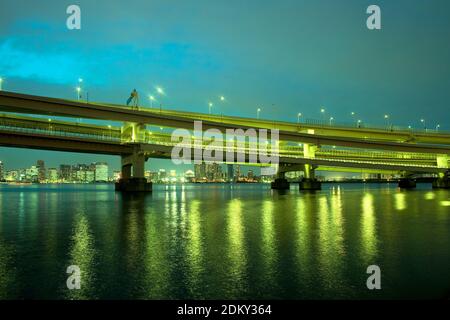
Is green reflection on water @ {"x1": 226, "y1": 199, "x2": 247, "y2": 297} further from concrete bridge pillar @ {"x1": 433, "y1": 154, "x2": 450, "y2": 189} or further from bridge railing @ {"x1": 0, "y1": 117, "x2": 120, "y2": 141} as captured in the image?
concrete bridge pillar @ {"x1": 433, "y1": 154, "x2": 450, "y2": 189}

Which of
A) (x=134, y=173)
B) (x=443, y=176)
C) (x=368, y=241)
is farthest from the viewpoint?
(x=443, y=176)

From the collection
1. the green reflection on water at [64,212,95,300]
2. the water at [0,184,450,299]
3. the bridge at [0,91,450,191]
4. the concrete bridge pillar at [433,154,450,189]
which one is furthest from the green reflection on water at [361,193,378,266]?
the concrete bridge pillar at [433,154,450,189]

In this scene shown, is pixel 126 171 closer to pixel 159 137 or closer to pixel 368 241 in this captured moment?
pixel 159 137

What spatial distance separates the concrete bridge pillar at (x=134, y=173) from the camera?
63.9m

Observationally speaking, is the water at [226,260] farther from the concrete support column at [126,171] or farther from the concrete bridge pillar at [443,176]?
the concrete bridge pillar at [443,176]

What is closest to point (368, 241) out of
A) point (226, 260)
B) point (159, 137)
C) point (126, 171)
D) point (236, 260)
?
point (236, 260)

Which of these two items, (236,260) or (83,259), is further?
(83,259)

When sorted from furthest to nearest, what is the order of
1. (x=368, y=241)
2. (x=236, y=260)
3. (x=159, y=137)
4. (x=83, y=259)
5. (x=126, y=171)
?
(x=159, y=137), (x=126, y=171), (x=368, y=241), (x=83, y=259), (x=236, y=260)

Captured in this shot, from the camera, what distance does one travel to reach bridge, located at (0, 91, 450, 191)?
56.7m

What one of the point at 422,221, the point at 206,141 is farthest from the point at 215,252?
the point at 206,141

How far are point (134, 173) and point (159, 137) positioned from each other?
1852 centimetres

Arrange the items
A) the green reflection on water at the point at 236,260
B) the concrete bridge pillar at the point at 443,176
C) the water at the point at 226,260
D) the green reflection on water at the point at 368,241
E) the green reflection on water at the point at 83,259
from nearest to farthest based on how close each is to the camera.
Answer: the green reflection on water at the point at 83,259
the water at the point at 226,260
the green reflection on water at the point at 236,260
the green reflection on water at the point at 368,241
the concrete bridge pillar at the point at 443,176

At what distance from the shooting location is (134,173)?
2562 inches

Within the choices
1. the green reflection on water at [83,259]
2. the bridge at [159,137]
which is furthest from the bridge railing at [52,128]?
the green reflection on water at [83,259]
